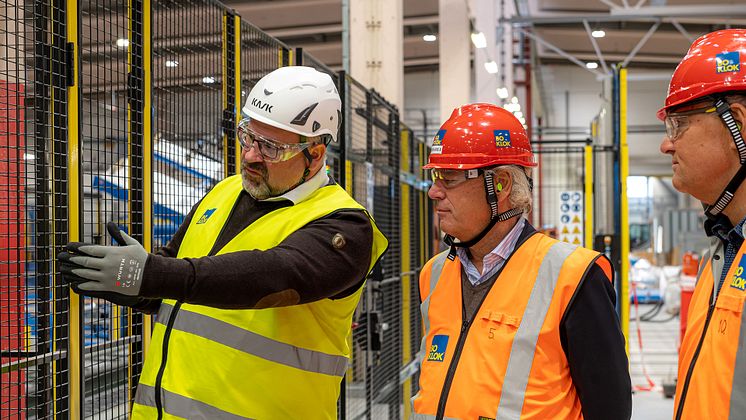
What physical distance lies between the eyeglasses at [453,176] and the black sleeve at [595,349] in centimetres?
48

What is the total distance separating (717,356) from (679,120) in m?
0.60

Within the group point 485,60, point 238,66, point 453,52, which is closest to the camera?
point 238,66

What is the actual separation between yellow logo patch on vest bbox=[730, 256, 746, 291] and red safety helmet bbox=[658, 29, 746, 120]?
42 cm

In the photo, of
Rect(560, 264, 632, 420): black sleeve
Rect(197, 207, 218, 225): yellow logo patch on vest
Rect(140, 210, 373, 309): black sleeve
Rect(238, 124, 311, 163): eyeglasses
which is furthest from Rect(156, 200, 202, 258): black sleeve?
Rect(560, 264, 632, 420): black sleeve

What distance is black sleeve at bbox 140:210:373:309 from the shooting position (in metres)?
1.77

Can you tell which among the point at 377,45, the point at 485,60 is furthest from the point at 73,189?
the point at 485,60

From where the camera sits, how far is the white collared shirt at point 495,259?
2428 millimetres

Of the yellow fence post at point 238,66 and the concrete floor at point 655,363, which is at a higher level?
the yellow fence post at point 238,66

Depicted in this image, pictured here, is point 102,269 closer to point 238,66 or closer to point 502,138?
point 502,138

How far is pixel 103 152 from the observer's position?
100.0 inches

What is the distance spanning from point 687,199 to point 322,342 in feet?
110

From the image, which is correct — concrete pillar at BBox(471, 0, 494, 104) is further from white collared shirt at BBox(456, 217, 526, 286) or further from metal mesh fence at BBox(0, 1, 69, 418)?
metal mesh fence at BBox(0, 1, 69, 418)

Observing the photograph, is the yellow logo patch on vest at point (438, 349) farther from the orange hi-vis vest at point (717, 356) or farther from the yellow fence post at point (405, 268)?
the yellow fence post at point (405, 268)

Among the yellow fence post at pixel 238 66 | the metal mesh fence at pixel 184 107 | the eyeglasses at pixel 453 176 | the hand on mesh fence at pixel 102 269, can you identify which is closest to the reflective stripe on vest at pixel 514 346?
the eyeglasses at pixel 453 176
